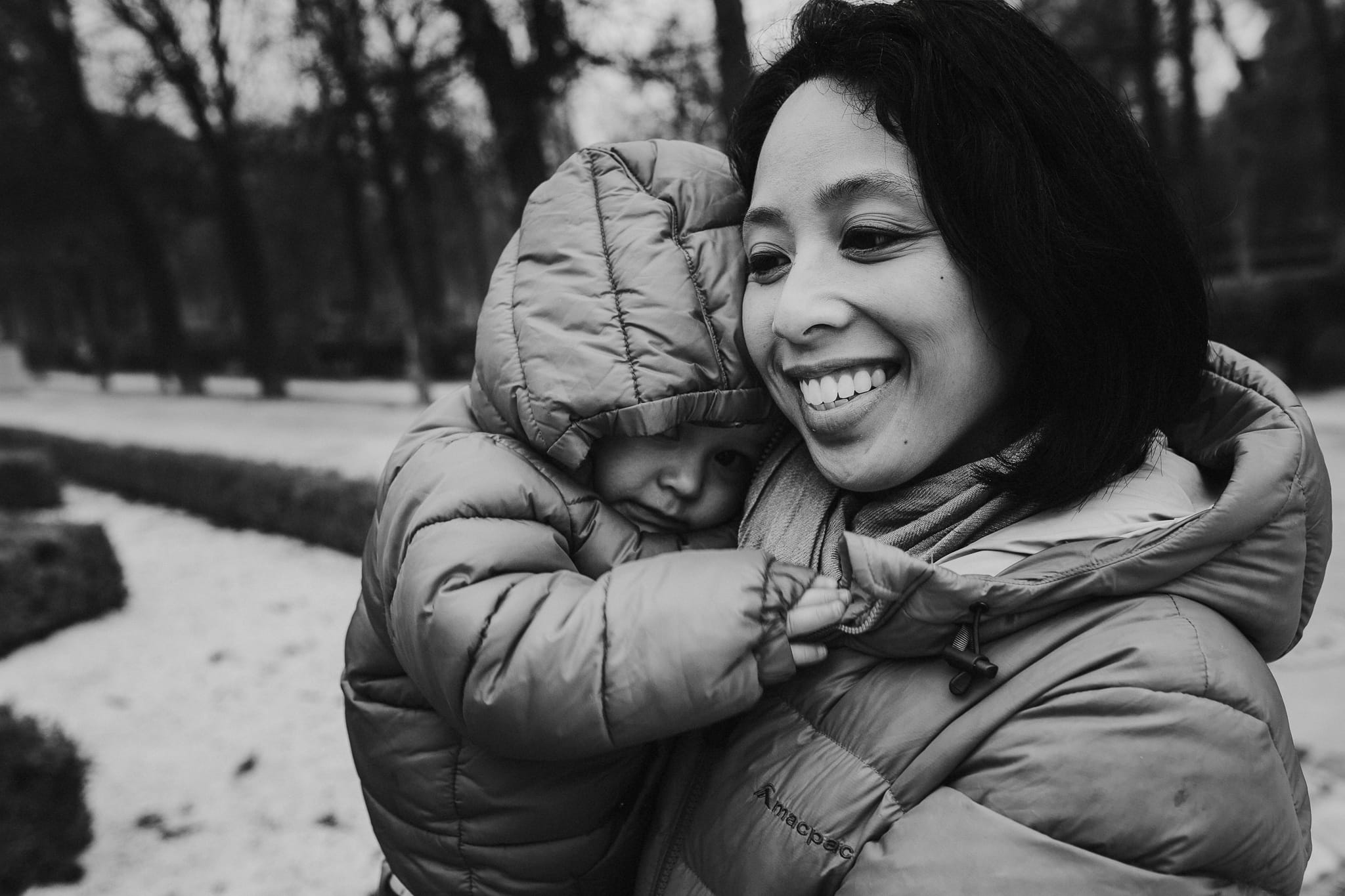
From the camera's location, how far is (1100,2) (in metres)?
17.2

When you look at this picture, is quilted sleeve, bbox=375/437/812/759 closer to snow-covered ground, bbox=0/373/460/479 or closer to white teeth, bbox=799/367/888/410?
white teeth, bbox=799/367/888/410

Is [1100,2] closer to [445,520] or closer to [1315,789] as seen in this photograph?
[1315,789]

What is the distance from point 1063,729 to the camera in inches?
41.1

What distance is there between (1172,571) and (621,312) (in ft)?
2.73

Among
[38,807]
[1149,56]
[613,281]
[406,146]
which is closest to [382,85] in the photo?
[406,146]

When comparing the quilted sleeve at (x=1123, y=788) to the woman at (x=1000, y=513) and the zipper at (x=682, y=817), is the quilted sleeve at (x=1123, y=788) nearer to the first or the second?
the woman at (x=1000, y=513)

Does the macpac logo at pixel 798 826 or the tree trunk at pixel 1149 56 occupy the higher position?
the tree trunk at pixel 1149 56

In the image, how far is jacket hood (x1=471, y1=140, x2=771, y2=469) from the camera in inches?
57.1

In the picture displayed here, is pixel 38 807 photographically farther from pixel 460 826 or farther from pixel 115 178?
pixel 115 178

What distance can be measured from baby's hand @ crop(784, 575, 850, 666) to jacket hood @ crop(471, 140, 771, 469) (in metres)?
0.36

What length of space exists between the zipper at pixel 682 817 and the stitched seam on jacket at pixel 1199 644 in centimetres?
67

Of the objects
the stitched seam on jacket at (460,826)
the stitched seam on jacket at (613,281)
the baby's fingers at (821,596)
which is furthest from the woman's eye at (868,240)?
the stitched seam on jacket at (460,826)

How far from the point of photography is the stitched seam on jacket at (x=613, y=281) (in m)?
1.44

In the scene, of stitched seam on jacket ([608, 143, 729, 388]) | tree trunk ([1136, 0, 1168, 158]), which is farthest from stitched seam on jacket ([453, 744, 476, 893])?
tree trunk ([1136, 0, 1168, 158])
